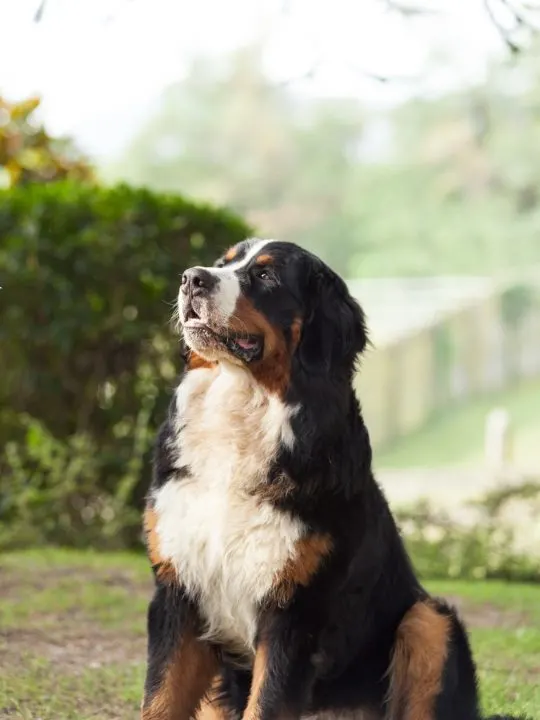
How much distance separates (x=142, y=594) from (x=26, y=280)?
89.5 inches

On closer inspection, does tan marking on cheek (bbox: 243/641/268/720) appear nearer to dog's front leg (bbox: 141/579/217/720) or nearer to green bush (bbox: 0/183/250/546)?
dog's front leg (bbox: 141/579/217/720)

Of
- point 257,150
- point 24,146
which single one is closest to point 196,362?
point 24,146

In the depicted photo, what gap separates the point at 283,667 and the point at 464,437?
23.0 m

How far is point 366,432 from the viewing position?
3.57 meters

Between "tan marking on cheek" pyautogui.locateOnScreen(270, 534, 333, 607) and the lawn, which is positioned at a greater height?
"tan marking on cheek" pyautogui.locateOnScreen(270, 534, 333, 607)

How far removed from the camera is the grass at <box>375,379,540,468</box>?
24672 millimetres

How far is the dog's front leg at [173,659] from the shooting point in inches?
134

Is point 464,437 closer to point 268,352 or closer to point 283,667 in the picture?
point 268,352

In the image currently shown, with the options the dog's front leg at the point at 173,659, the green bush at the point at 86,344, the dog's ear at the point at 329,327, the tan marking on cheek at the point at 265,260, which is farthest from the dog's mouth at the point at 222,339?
the green bush at the point at 86,344

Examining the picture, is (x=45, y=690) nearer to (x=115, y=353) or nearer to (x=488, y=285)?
(x=115, y=353)

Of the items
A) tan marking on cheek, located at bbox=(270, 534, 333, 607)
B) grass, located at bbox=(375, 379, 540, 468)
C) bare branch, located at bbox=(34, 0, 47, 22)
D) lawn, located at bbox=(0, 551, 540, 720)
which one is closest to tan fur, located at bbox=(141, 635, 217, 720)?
tan marking on cheek, located at bbox=(270, 534, 333, 607)

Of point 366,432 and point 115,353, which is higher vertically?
point 366,432

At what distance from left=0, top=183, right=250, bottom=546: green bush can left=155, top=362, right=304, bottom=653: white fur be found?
4.20m

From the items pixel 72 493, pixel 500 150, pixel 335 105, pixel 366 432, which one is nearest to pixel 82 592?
pixel 72 493
